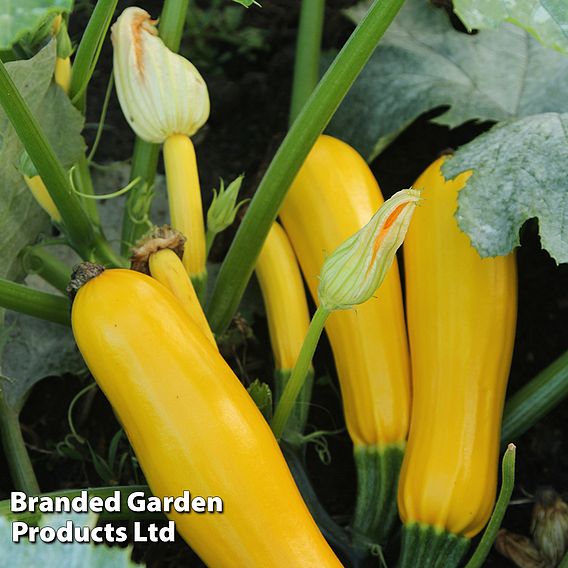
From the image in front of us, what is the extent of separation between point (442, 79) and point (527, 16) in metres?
0.65

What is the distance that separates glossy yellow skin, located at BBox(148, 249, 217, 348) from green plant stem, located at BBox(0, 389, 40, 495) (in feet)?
1.34

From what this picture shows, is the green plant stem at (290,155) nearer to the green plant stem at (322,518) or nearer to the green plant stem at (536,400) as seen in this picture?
the green plant stem at (322,518)

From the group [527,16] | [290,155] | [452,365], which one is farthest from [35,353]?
[527,16]

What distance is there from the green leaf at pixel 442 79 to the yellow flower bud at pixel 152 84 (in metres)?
0.48

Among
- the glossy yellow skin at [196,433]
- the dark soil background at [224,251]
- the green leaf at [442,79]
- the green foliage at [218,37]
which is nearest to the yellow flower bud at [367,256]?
the glossy yellow skin at [196,433]

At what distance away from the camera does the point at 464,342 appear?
1521mm

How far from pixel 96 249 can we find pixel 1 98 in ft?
1.19

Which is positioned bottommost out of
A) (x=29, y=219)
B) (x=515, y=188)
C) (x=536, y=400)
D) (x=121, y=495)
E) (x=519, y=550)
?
(x=519, y=550)

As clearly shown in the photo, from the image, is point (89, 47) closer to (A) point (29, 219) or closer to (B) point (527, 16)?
(A) point (29, 219)

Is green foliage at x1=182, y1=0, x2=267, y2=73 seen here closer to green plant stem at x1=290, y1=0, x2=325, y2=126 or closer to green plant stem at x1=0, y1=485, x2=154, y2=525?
green plant stem at x1=290, y1=0, x2=325, y2=126

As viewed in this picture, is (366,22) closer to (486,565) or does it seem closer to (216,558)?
(216,558)

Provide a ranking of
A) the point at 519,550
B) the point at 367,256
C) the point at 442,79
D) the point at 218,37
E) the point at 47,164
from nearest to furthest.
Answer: the point at 367,256, the point at 47,164, the point at 519,550, the point at 442,79, the point at 218,37

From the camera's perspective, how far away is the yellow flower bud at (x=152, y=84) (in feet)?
4.93

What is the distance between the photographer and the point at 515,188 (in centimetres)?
147
